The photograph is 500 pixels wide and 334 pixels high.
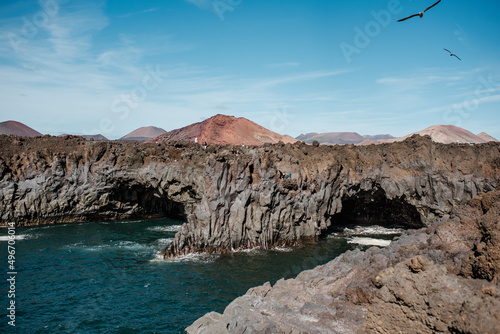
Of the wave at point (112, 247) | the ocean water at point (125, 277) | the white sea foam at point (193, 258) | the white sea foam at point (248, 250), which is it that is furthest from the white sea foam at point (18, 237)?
the white sea foam at point (248, 250)

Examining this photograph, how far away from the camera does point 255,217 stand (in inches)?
1560

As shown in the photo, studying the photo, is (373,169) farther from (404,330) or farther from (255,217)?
(404,330)

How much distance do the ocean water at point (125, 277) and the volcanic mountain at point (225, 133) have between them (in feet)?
172

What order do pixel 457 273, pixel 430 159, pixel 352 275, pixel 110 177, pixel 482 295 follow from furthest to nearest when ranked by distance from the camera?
pixel 110 177 → pixel 430 159 → pixel 352 275 → pixel 457 273 → pixel 482 295

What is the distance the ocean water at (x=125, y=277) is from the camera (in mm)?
23406

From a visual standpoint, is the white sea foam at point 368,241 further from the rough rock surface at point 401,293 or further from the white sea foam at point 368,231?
the rough rock surface at point 401,293

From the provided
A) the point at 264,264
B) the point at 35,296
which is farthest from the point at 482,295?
the point at 35,296

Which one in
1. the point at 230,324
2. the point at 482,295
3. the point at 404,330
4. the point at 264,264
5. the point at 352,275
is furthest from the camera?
the point at 264,264

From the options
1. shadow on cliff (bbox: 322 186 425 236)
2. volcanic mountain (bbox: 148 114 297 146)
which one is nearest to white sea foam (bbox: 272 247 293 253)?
shadow on cliff (bbox: 322 186 425 236)

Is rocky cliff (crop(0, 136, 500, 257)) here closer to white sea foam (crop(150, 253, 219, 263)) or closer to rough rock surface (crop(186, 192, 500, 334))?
white sea foam (crop(150, 253, 219, 263))

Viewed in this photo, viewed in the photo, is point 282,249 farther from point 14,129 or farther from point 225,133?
point 14,129

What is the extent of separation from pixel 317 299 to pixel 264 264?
727 inches

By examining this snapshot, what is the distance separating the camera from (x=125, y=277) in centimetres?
3059

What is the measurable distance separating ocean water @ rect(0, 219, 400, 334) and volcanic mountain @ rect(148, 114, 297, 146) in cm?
5253
